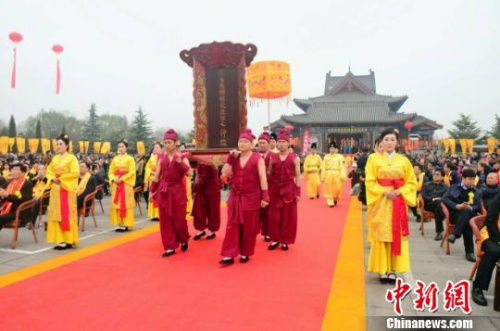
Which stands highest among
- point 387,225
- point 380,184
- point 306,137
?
point 306,137

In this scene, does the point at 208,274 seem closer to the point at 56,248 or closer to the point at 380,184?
the point at 380,184

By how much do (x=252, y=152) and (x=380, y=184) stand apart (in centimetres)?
171

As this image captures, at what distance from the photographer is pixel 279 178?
5.65 meters

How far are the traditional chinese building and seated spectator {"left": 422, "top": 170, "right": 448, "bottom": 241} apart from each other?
23.2 meters

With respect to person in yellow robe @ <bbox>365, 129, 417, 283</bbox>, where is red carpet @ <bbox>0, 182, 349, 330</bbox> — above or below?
below

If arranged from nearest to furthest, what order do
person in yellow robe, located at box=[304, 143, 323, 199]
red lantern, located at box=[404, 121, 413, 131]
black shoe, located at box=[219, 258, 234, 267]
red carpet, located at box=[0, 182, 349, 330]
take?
red carpet, located at box=[0, 182, 349, 330] → black shoe, located at box=[219, 258, 234, 267] → person in yellow robe, located at box=[304, 143, 323, 199] → red lantern, located at box=[404, 121, 413, 131]

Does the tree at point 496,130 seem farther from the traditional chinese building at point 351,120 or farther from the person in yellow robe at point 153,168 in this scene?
the person in yellow robe at point 153,168

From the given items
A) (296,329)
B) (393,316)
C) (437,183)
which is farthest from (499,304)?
(437,183)

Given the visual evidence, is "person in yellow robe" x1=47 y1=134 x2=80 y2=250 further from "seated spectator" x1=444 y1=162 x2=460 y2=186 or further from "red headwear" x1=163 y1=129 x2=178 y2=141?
"seated spectator" x1=444 y1=162 x2=460 y2=186

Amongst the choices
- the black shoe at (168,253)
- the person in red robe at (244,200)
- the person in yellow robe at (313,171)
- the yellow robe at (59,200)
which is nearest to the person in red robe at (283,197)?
the person in red robe at (244,200)

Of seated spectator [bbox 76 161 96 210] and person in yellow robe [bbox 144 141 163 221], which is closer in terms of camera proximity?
seated spectator [bbox 76 161 96 210]

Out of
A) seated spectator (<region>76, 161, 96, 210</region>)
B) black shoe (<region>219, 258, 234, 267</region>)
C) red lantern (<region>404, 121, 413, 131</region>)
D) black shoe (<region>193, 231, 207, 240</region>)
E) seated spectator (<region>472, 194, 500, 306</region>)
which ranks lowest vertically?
black shoe (<region>219, 258, 234, 267</region>)

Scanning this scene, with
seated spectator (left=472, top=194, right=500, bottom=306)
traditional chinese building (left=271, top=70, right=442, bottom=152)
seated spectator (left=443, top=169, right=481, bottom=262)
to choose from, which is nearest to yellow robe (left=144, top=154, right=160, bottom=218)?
seated spectator (left=443, top=169, right=481, bottom=262)

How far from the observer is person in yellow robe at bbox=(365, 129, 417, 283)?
3951 mm
